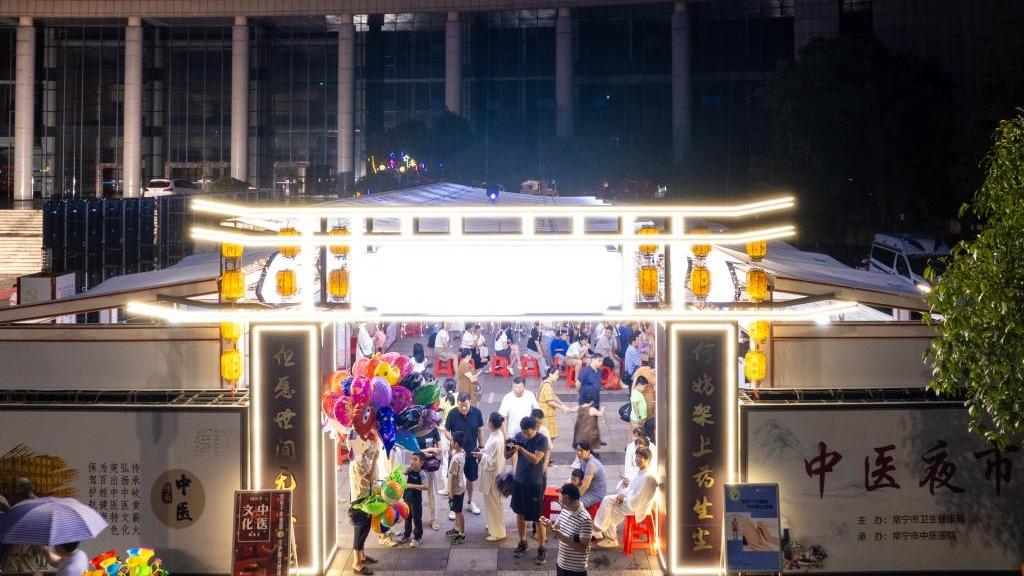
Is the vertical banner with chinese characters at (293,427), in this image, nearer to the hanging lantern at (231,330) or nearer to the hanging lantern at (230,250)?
the hanging lantern at (231,330)

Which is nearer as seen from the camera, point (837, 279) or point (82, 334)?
point (82, 334)

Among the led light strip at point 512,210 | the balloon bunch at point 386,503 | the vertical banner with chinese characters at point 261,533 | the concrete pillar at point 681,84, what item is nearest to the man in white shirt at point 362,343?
the balloon bunch at point 386,503

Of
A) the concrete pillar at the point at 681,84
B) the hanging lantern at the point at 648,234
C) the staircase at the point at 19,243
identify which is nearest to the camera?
the hanging lantern at the point at 648,234

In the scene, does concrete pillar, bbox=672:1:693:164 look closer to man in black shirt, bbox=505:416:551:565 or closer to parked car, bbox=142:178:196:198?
parked car, bbox=142:178:196:198

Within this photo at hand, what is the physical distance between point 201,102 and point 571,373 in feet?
141

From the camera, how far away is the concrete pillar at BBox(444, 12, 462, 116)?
194ft

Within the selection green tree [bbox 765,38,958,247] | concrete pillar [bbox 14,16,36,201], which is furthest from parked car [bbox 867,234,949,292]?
concrete pillar [bbox 14,16,36,201]

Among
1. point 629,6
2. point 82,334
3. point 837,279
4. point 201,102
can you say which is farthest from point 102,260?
point 629,6

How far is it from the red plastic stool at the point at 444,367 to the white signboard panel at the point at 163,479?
1298 centimetres

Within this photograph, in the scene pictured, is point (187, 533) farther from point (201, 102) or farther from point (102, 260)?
point (201, 102)

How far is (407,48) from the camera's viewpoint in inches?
2404

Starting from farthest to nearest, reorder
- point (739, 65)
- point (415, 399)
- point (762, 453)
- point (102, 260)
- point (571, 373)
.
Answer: point (739, 65)
point (102, 260)
point (571, 373)
point (415, 399)
point (762, 453)

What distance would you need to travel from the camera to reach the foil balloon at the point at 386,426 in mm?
12594

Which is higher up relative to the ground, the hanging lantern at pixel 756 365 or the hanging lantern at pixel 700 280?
the hanging lantern at pixel 700 280
